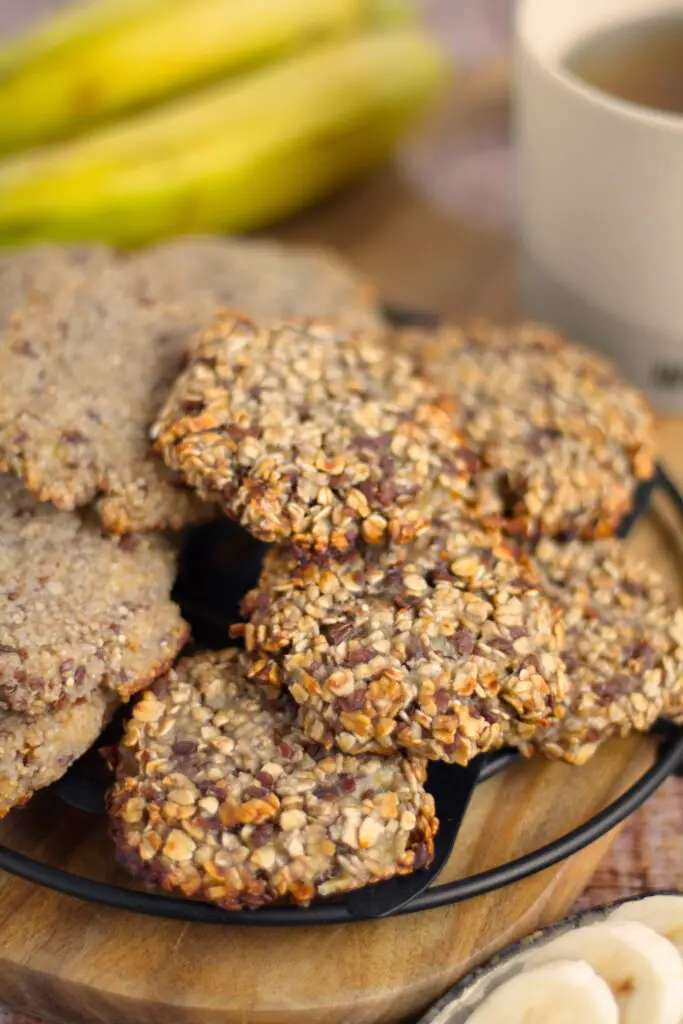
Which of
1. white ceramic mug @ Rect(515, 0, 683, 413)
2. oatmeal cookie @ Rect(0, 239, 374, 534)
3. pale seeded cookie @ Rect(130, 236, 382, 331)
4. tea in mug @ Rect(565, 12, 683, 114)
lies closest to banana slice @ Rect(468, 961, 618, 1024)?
oatmeal cookie @ Rect(0, 239, 374, 534)

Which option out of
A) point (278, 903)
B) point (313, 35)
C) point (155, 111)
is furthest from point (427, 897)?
point (313, 35)

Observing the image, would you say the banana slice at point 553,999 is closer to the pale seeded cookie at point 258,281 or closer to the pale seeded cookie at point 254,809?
the pale seeded cookie at point 254,809

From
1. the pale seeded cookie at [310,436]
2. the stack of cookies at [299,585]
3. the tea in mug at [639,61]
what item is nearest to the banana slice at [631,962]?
the stack of cookies at [299,585]

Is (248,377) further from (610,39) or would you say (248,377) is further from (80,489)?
(610,39)

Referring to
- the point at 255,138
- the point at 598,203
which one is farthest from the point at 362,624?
the point at 255,138

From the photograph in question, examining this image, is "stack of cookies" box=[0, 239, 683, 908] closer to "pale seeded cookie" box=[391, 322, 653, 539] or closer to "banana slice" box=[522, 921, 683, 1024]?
"pale seeded cookie" box=[391, 322, 653, 539]

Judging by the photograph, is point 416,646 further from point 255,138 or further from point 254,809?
point 255,138
